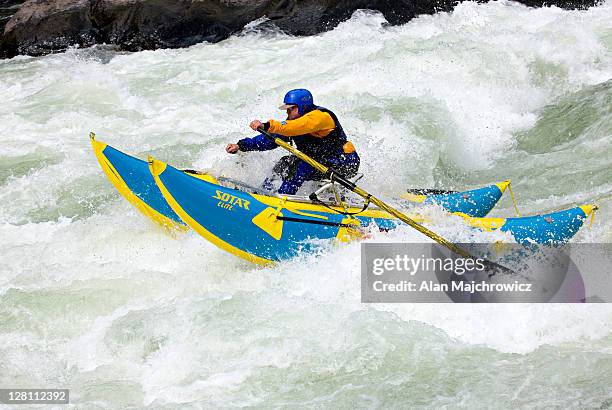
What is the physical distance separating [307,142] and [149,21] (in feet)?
23.5

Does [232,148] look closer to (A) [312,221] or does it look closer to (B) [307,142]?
(B) [307,142]

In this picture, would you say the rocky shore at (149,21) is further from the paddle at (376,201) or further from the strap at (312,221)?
the strap at (312,221)

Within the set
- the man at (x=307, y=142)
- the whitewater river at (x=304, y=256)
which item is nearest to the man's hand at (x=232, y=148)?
the man at (x=307, y=142)

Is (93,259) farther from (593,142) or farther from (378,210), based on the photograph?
(593,142)

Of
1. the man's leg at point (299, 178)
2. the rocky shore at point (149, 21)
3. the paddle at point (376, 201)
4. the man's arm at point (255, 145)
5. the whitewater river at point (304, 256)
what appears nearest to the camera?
the whitewater river at point (304, 256)

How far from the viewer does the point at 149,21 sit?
39.0 feet

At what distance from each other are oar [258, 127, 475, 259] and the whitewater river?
171 mm

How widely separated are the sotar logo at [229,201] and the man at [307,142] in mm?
418

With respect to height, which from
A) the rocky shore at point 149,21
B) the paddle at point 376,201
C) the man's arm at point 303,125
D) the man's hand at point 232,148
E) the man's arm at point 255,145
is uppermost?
the man's arm at point 303,125

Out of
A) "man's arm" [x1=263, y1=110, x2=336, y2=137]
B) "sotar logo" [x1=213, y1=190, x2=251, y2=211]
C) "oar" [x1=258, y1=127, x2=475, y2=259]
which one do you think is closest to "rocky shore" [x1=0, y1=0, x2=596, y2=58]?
"man's arm" [x1=263, y1=110, x2=336, y2=137]

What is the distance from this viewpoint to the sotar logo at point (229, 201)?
211 inches

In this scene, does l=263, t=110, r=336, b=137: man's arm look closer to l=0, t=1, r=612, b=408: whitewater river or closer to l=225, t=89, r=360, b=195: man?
l=225, t=89, r=360, b=195: man

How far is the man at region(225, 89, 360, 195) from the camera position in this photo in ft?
17.9

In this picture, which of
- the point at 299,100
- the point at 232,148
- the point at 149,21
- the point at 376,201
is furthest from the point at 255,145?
the point at 149,21
